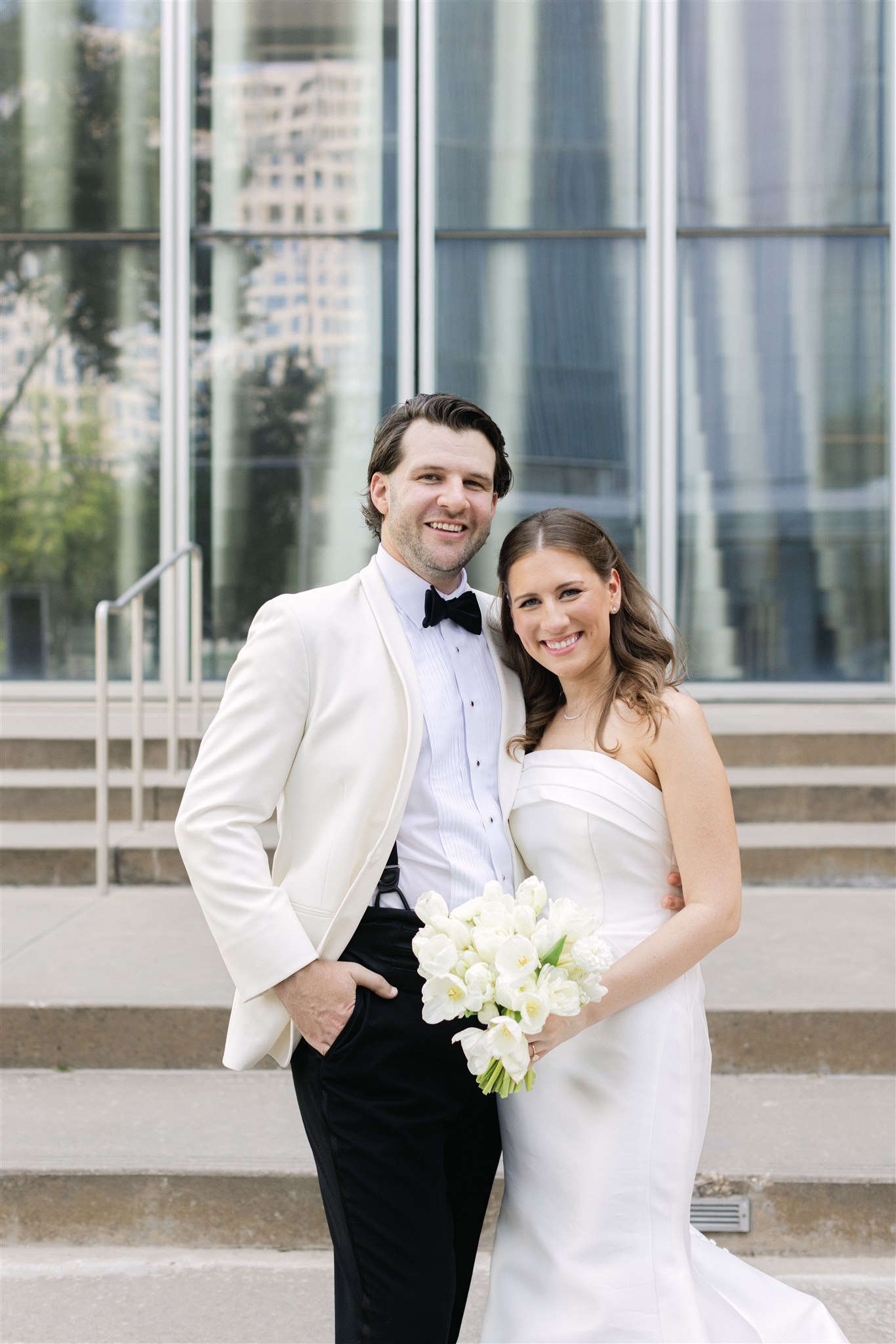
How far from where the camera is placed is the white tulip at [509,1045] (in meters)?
1.73

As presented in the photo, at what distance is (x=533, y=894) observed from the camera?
6.06ft

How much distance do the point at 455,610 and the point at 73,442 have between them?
606 centimetres

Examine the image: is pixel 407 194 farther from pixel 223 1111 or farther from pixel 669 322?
pixel 223 1111

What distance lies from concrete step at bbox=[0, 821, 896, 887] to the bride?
2.94 meters

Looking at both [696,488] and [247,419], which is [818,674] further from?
[247,419]

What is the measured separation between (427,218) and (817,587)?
341cm

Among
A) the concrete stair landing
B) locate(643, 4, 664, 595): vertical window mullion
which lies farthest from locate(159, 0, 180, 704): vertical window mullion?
locate(643, 4, 664, 595): vertical window mullion

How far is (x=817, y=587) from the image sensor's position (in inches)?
293

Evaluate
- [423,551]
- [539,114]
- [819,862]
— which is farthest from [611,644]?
[539,114]

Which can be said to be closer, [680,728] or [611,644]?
[680,728]

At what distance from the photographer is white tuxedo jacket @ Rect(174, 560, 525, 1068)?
79.6 inches

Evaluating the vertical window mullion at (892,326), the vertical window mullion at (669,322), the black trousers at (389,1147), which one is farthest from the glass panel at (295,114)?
the black trousers at (389,1147)

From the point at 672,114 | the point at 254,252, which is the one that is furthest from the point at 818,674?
the point at 254,252

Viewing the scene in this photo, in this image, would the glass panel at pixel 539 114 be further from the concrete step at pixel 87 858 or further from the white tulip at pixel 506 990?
the white tulip at pixel 506 990
